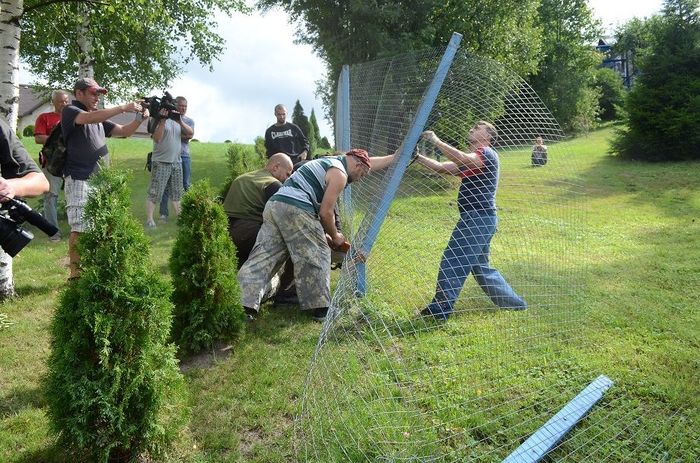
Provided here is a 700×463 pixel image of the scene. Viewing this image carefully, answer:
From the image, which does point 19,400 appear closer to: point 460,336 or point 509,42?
point 460,336

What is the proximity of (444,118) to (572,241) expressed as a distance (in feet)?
11.0

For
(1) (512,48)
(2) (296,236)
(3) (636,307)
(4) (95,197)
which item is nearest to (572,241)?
(3) (636,307)

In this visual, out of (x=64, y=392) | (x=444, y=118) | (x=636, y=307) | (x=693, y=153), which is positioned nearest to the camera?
(x=64, y=392)

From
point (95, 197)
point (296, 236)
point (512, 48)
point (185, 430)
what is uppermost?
point (512, 48)

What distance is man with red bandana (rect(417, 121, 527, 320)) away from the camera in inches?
131

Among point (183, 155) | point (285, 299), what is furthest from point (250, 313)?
point (183, 155)

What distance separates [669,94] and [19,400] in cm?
1639

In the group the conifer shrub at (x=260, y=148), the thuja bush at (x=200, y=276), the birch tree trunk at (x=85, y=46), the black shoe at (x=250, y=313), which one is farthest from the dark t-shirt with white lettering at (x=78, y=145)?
the conifer shrub at (x=260, y=148)

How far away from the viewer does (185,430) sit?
9.04ft

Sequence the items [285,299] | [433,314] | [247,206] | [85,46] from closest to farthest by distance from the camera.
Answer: [433,314] → [285,299] → [247,206] → [85,46]

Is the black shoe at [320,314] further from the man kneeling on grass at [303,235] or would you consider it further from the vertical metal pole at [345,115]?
the vertical metal pole at [345,115]

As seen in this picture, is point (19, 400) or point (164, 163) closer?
point (19, 400)

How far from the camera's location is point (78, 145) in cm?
480

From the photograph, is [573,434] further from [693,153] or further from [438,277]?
[693,153]
